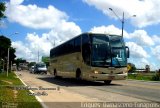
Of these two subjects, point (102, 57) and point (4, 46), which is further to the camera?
point (4, 46)

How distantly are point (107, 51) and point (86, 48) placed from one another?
1743 mm

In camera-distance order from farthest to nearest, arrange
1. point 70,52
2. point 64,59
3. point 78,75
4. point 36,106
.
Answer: point 64,59
point 70,52
point 78,75
point 36,106

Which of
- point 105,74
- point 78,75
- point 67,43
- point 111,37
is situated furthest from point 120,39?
point 67,43

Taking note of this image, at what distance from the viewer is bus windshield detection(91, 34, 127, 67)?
97.8ft

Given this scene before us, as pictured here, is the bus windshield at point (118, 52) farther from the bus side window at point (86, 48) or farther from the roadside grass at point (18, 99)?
the roadside grass at point (18, 99)

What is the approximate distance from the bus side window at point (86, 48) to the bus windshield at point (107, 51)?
0.46 metres

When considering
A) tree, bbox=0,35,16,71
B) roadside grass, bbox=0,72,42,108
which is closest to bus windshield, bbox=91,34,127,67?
roadside grass, bbox=0,72,42,108

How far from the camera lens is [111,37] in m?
30.8

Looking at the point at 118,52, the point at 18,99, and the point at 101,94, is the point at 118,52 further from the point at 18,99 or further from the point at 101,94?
the point at 18,99

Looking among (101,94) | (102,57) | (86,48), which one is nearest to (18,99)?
(101,94)

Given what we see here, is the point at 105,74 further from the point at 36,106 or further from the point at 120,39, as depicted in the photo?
the point at 36,106

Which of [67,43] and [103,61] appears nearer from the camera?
[103,61]

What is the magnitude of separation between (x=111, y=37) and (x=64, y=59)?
9.55 metres

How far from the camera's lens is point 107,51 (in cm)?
2980
